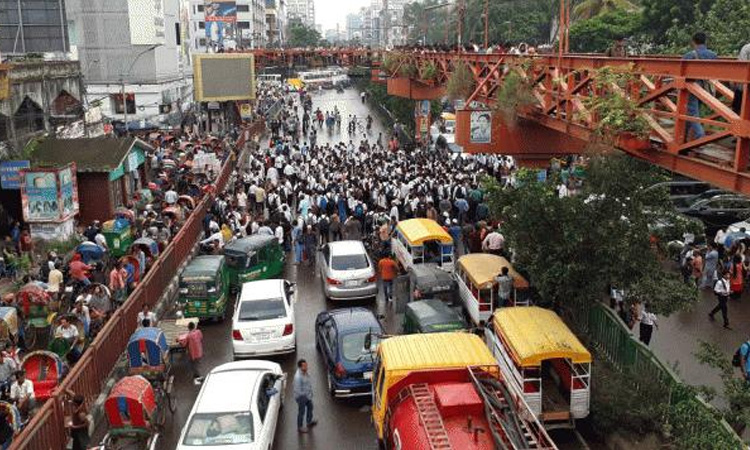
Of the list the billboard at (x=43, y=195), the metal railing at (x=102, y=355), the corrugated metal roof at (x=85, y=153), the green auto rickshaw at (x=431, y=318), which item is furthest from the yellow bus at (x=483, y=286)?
the corrugated metal roof at (x=85, y=153)

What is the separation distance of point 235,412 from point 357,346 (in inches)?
135

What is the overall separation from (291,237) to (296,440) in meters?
12.0

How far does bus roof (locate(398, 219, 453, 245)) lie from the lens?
1973 cm

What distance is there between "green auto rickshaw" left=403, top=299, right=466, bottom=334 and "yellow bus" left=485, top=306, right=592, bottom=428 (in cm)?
169

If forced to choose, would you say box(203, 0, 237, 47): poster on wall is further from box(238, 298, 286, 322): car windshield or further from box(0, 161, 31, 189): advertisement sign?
box(238, 298, 286, 322): car windshield

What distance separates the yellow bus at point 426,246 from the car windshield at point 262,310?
437 cm

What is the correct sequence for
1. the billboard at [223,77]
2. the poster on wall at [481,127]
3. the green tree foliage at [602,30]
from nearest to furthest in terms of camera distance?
the poster on wall at [481,127] → the green tree foliage at [602,30] → the billboard at [223,77]

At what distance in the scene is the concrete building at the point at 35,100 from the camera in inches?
992

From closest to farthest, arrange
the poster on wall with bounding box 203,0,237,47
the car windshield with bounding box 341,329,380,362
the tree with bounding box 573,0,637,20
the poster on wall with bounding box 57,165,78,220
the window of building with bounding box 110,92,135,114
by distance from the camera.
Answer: the car windshield with bounding box 341,329,380,362
the poster on wall with bounding box 57,165,78,220
the window of building with bounding box 110,92,135,114
the tree with bounding box 573,0,637,20
the poster on wall with bounding box 203,0,237,47

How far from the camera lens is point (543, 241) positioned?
1445 cm

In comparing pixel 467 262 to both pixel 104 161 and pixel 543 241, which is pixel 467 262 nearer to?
pixel 543 241

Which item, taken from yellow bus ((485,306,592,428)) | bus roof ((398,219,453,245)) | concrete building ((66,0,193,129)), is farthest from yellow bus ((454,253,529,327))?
concrete building ((66,0,193,129))

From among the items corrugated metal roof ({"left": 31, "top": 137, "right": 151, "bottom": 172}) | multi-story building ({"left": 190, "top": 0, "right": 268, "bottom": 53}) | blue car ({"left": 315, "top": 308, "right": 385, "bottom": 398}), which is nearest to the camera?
blue car ({"left": 315, "top": 308, "right": 385, "bottom": 398})

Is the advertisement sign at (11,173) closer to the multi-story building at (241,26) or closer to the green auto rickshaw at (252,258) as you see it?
the green auto rickshaw at (252,258)
